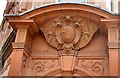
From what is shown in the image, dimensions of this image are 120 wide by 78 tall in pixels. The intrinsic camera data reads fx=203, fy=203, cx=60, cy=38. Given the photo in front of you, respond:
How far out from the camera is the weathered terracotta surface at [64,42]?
6184 mm

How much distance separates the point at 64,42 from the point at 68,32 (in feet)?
1.14

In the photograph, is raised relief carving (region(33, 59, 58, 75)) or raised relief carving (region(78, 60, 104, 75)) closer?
Result: raised relief carving (region(78, 60, 104, 75))

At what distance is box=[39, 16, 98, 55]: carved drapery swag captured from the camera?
6.47 meters

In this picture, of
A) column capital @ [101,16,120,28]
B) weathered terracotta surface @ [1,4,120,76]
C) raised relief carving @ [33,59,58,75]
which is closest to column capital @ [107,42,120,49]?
weathered terracotta surface @ [1,4,120,76]

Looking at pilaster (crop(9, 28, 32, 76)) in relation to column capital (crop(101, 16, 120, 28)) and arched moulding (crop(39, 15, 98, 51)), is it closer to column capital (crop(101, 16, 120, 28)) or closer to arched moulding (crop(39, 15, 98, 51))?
arched moulding (crop(39, 15, 98, 51))

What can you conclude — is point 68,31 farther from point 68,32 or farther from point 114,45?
point 114,45

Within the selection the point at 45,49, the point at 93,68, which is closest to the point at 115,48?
the point at 93,68

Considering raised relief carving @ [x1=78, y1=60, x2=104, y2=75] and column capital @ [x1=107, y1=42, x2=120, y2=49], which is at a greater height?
column capital @ [x1=107, y1=42, x2=120, y2=49]

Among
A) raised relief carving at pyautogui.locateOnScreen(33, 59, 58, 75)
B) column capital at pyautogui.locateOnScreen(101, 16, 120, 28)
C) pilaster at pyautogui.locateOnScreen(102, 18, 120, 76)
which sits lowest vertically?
raised relief carving at pyautogui.locateOnScreen(33, 59, 58, 75)

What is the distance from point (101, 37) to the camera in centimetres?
663

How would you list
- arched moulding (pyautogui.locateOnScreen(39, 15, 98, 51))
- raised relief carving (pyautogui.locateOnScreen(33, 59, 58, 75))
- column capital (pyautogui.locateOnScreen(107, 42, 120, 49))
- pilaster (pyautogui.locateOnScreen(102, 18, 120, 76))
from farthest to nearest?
1. arched moulding (pyautogui.locateOnScreen(39, 15, 98, 51))
2. raised relief carving (pyautogui.locateOnScreen(33, 59, 58, 75))
3. column capital (pyautogui.locateOnScreen(107, 42, 120, 49))
4. pilaster (pyautogui.locateOnScreen(102, 18, 120, 76))

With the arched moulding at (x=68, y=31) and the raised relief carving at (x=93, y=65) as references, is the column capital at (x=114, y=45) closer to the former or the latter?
the raised relief carving at (x=93, y=65)

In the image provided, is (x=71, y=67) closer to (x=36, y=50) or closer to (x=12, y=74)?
(x=36, y=50)

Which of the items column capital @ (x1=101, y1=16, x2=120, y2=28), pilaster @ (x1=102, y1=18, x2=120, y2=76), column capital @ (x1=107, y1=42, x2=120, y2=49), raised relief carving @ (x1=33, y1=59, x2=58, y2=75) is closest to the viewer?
pilaster @ (x1=102, y1=18, x2=120, y2=76)
